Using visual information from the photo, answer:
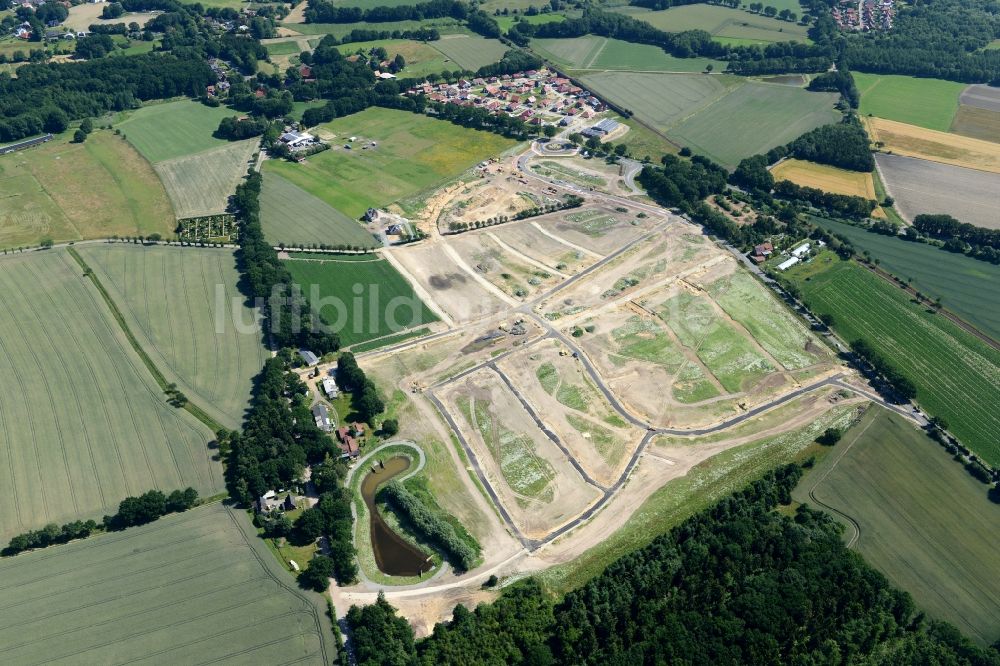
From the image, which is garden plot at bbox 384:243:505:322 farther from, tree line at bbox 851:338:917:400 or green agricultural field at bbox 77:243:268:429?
tree line at bbox 851:338:917:400

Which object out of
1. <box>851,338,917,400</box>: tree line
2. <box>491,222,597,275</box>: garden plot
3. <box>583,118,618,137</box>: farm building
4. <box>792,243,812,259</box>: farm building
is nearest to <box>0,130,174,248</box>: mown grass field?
<box>491,222,597,275</box>: garden plot

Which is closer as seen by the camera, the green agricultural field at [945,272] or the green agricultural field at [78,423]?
the green agricultural field at [78,423]

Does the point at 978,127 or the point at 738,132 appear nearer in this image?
the point at 738,132

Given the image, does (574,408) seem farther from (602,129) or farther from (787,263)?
(602,129)

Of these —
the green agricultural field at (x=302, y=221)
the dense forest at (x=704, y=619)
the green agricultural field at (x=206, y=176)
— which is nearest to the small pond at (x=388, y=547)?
the dense forest at (x=704, y=619)

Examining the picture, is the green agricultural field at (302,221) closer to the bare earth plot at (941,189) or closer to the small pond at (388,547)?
the small pond at (388,547)

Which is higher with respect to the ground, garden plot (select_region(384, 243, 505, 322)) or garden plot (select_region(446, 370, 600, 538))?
garden plot (select_region(384, 243, 505, 322))

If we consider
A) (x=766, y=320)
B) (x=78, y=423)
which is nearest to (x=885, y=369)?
(x=766, y=320)
